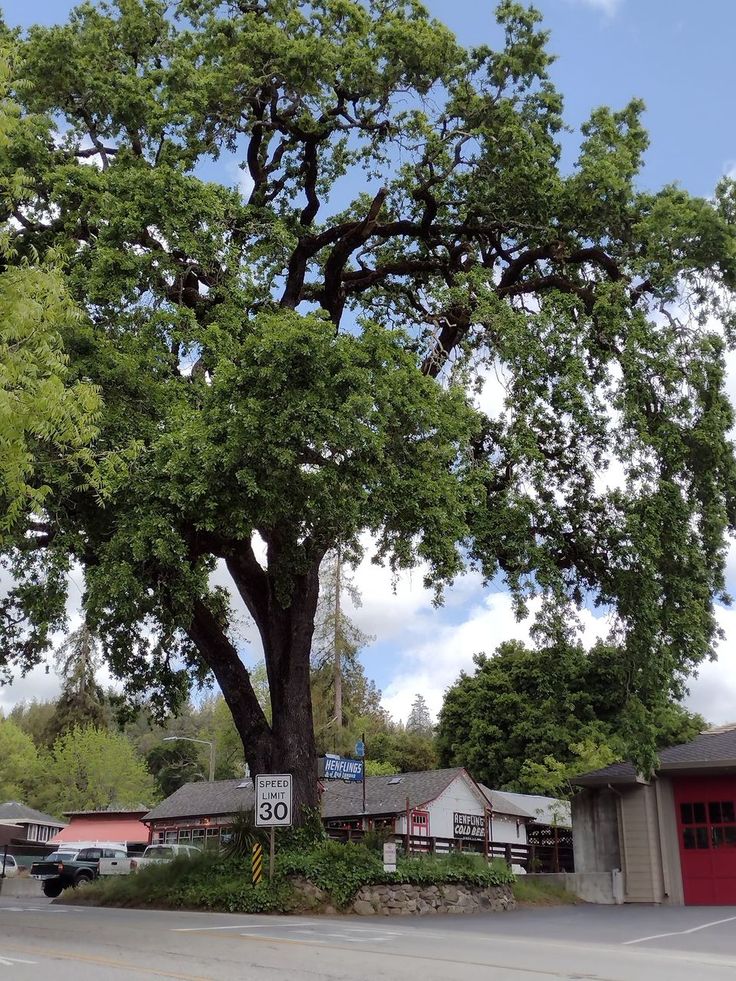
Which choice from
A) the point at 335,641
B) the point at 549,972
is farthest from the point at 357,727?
the point at 549,972

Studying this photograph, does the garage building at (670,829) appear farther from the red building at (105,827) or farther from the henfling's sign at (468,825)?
the red building at (105,827)

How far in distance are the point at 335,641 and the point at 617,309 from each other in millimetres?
34312

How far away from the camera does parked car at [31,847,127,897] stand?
27656mm

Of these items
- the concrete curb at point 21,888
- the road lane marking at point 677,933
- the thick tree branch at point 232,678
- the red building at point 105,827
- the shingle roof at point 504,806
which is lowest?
the concrete curb at point 21,888

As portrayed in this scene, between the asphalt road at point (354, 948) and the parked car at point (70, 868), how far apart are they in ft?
38.1

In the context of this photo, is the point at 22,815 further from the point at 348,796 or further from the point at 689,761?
the point at 689,761

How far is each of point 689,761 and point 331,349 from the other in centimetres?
1446

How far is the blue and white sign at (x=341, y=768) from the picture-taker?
1962 centimetres

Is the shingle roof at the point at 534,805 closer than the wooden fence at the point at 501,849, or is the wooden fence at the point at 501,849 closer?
the wooden fence at the point at 501,849

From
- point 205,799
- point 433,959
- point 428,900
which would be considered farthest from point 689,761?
point 205,799

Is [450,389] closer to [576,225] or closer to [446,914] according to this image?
[576,225]

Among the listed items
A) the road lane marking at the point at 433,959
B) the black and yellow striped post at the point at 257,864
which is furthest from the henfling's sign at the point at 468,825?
the road lane marking at the point at 433,959

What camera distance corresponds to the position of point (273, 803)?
17.2m

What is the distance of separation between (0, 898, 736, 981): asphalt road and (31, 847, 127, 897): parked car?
11.6 m
